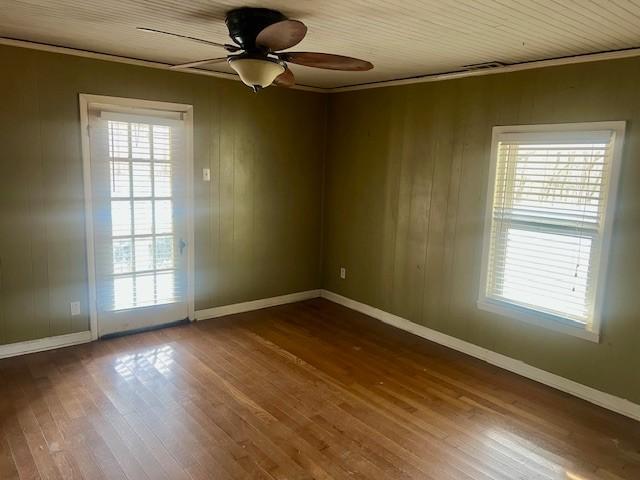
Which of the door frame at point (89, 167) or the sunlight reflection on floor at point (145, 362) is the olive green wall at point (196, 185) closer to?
the door frame at point (89, 167)

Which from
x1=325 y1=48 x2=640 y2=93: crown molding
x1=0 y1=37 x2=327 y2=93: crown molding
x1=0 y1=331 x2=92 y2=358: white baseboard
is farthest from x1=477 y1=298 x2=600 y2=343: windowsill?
x1=0 y1=331 x2=92 y2=358: white baseboard

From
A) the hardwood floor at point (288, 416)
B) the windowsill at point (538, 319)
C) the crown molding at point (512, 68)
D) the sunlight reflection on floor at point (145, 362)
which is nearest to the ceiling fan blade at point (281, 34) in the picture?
the crown molding at point (512, 68)

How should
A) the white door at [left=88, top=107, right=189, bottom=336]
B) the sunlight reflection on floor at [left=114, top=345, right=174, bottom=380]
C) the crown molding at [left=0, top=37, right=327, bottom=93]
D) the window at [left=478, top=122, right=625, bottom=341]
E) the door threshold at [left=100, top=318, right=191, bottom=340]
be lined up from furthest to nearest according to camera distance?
the door threshold at [left=100, top=318, right=191, bottom=340] < the white door at [left=88, top=107, right=189, bottom=336] < the sunlight reflection on floor at [left=114, top=345, right=174, bottom=380] < the crown molding at [left=0, top=37, right=327, bottom=93] < the window at [left=478, top=122, right=625, bottom=341]

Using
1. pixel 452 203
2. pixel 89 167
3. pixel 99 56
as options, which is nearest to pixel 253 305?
pixel 89 167

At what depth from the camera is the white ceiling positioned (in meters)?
2.34

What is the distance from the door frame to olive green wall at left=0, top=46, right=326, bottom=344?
48 mm

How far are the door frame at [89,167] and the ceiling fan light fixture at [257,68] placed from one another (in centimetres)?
184

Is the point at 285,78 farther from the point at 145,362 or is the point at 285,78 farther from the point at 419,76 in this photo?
the point at 145,362

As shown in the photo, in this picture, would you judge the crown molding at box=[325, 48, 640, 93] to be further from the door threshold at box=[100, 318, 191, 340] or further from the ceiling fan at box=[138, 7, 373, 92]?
the door threshold at box=[100, 318, 191, 340]

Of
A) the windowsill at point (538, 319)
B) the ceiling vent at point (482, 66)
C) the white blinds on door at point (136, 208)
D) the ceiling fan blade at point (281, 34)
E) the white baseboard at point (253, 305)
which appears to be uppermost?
the ceiling vent at point (482, 66)

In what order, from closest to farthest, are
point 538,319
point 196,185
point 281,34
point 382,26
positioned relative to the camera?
point 281,34 < point 382,26 < point 538,319 < point 196,185

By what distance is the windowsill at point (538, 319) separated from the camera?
3.29 metres

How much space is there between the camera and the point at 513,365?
3736 mm

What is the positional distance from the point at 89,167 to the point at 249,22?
6.88ft
